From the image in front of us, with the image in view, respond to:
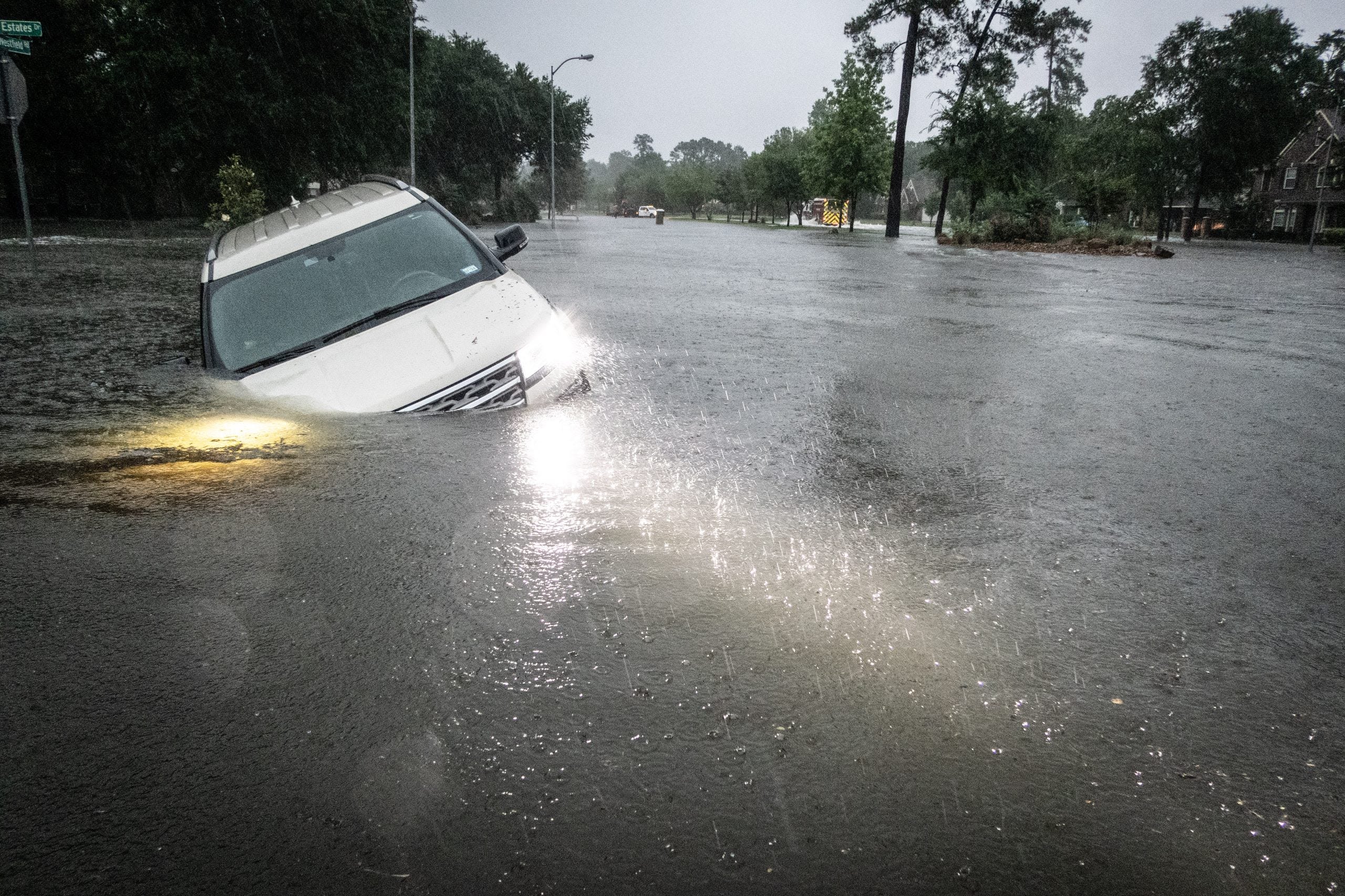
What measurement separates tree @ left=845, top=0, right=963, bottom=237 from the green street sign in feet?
118

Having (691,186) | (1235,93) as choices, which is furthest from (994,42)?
(691,186)

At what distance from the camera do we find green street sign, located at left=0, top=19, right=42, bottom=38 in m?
11.9

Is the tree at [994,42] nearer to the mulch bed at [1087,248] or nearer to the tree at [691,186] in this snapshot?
the mulch bed at [1087,248]

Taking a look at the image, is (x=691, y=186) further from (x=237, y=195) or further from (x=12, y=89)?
(x=12, y=89)

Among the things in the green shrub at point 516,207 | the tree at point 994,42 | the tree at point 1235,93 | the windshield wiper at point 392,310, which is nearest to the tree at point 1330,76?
the tree at point 1235,93

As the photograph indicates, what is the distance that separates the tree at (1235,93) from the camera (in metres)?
55.5

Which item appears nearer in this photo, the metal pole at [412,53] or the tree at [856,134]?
the metal pole at [412,53]

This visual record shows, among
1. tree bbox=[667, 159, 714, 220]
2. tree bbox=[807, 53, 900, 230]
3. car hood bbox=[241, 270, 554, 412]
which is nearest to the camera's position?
car hood bbox=[241, 270, 554, 412]

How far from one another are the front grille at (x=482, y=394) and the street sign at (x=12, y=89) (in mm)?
12840

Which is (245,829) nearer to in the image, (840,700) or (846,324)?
(840,700)

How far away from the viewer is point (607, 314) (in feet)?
34.9

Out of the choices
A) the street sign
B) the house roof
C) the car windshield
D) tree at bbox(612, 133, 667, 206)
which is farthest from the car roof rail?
tree at bbox(612, 133, 667, 206)

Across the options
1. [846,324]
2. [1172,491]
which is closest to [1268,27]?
[846,324]

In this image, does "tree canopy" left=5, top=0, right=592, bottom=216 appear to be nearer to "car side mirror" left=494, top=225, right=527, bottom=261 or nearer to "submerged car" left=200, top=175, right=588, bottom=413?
"car side mirror" left=494, top=225, right=527, bottom=261
